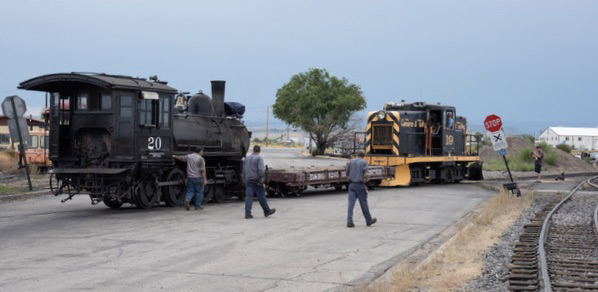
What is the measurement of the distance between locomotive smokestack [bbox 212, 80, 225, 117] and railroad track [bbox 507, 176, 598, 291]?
9.57 metres

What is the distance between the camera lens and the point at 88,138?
1780 centimetres

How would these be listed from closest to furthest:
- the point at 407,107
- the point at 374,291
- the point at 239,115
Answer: the point at 374,291 < the point at 239,115 < the point at 407,107

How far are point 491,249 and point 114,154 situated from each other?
30.6 feet

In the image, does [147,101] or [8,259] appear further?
[147,101]

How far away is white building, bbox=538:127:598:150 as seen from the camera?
142 m

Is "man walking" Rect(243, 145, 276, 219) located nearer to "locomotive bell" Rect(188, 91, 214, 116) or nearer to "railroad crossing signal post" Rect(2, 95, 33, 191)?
"locomotive bell" Rect(188, 91, 214, 116)

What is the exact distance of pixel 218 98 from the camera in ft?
71.2

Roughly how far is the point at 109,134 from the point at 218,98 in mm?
4944

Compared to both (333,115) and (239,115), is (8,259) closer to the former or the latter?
(239,115)

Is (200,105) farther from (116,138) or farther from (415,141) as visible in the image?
(415,141)

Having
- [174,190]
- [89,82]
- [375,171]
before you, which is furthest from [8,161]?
[89,82]

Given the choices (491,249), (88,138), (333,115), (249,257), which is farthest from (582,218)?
(333,115)

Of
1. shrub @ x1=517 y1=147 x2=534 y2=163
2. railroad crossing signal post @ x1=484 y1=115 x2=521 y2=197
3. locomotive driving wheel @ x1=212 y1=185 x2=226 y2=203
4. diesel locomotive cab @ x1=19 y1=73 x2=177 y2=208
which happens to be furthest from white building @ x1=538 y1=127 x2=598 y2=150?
diesel locomotive cab @ x1=19 y1=73 x2=177 y2=208

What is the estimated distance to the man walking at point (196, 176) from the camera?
59.3 ft
